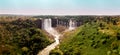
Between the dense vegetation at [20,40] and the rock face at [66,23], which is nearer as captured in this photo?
the dense vegetation at [20,40]

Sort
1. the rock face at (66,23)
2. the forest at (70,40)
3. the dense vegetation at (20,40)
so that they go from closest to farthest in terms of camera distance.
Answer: the forest at (70,40)
the dense vegetation at (20,40)
the rock face at (66,23)

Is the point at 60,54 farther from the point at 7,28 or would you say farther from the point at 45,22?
the point at 45,22

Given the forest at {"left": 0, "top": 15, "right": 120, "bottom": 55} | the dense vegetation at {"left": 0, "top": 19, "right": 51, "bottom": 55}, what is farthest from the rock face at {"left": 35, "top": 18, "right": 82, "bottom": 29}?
the dense vegetation at {"left": 0, "top": 19, "right": 51, "bottom": 55}

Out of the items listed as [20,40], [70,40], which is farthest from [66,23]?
[70,40]

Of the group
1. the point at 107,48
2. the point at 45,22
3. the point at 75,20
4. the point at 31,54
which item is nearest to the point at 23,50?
the point at 31,54

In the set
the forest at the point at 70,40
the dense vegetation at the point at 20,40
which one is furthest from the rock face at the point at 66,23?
the dense vegetation at the point at 20,40

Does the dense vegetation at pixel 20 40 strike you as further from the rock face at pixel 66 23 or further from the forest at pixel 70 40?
the rock face at pixel 66 23

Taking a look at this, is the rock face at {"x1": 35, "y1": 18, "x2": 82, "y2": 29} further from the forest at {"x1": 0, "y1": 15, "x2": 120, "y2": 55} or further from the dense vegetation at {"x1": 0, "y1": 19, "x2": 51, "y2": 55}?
the dense vegetation at {"x1": 0, "y1": 19, "x2": 51, "y2": 55}

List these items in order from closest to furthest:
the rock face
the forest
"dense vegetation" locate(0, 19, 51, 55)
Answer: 1. the forest
2. "dense vegetation" locate(0, 19, 51, 55)
3. the rock face

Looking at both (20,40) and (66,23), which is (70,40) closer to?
(20,40)
